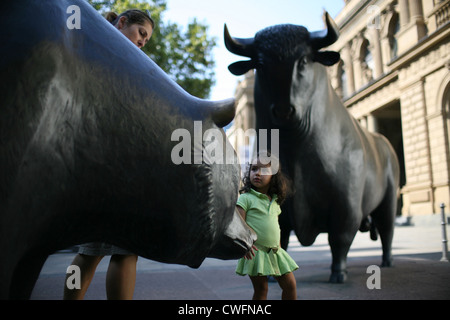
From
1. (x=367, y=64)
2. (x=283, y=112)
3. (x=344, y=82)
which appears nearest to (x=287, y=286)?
(x=283, y=112)

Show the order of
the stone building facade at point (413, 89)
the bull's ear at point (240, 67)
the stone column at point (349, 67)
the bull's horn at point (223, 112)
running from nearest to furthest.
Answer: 1. the bull's horn at point (223, 112)
2. the bull's ear at point (240, 67)
3. the stone building facade at point (413, 89)
4. the stone column at point (349, 67)

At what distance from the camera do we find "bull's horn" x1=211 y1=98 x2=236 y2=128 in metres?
1.11

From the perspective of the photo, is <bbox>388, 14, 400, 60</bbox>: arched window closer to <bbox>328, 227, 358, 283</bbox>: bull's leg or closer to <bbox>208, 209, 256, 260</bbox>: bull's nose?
<bbox>328, 227, 358, 283</bbox>: bull's leg

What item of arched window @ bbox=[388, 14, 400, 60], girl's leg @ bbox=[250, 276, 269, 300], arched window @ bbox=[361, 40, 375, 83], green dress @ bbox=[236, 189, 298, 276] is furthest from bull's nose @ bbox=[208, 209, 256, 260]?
arched window @ bbox=[361, 40, 375, 83]

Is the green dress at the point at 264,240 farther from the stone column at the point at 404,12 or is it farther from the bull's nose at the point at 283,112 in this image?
the stone column at the point at 404,12

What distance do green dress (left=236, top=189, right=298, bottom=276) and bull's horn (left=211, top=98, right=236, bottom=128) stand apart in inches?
68.6

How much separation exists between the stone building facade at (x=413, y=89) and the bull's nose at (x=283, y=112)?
791 cm

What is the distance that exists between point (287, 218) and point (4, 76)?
3.59m

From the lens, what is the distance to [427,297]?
304 centimetres

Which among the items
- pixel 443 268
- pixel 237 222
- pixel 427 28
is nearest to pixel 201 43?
pixel 427 28

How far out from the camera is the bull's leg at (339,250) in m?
3.85

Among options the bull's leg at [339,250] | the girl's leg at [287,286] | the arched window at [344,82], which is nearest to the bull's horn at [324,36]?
the bull's leg at [339,250]

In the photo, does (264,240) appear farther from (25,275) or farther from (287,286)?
(25,275)
